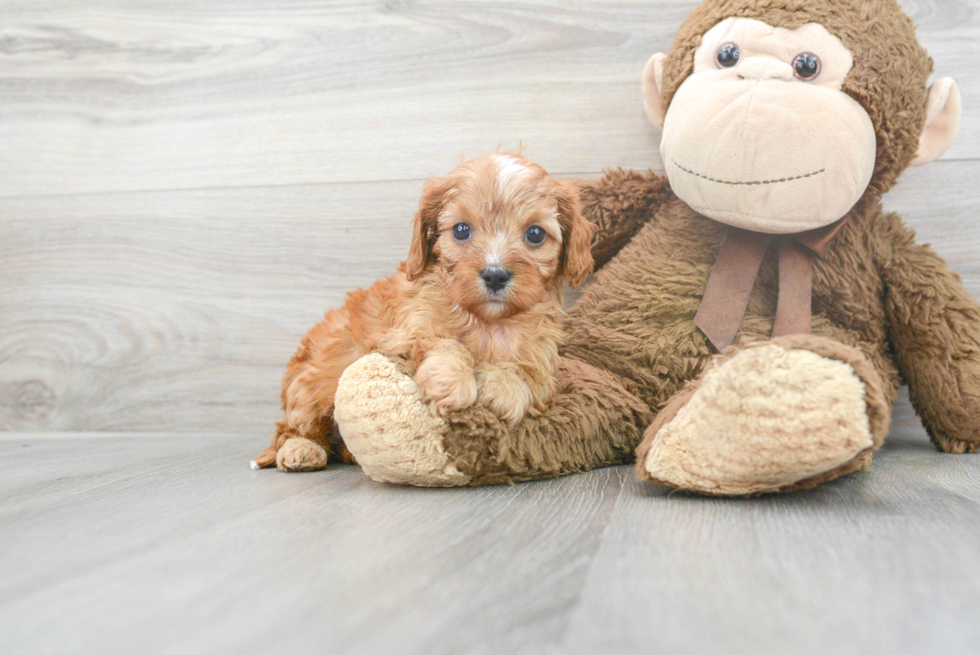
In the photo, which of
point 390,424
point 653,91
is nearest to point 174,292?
point 390,424

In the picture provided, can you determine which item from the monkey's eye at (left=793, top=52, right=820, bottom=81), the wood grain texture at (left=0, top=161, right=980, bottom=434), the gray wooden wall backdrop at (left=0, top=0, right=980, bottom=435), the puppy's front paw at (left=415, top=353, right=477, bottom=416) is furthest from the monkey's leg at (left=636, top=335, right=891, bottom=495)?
the wood grain texture at (left=0, top=161, right=980, bottom=434)

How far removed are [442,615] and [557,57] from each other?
1.57 metres

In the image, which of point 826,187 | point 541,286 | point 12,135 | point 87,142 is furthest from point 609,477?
point 12,135

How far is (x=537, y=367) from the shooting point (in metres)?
1.31

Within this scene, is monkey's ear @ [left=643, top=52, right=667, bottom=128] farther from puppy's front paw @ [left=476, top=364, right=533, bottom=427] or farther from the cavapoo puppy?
puppy's front paw @ [left=476, top=364, right=533, bottom=427]

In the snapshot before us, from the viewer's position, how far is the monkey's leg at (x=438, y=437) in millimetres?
1181

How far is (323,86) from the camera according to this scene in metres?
1.97

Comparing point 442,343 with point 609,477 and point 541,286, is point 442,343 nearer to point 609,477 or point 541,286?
point 541,286

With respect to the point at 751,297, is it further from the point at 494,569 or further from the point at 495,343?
the point at 494,569

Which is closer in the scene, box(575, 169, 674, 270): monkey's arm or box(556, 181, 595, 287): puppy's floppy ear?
box(556, 181, 595, 287): puppy's floppy ear

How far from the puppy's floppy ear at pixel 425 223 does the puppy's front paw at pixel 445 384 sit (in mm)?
A: 201

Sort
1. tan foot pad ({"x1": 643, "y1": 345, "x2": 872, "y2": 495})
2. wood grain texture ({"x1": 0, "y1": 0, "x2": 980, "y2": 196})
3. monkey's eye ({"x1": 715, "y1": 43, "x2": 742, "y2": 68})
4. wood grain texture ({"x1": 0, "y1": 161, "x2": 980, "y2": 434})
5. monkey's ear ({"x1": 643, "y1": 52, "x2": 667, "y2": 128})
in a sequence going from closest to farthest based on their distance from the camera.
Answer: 1. tan foot pad ({"x1": 643, "y1": 345, "x2": 872, "y2": 495})
2. monkey's eye ({"x1": 715, "y1": 43, "x2": 742, "y2": 68})
3. monkey's ear ({"x1": 643, "y1": 52, "x2": 667, "y2": 128})
4. wood grain texture ({"x1": 0, "y1": 0, "x2": 980, "y2": 196})
5. wood grain texture ({"x1": 0, "y1": 161, "x2": 980, "y2": 434})

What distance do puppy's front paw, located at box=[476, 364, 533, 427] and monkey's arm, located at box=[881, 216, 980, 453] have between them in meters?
0.86

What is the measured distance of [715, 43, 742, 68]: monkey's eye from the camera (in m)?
1.41
